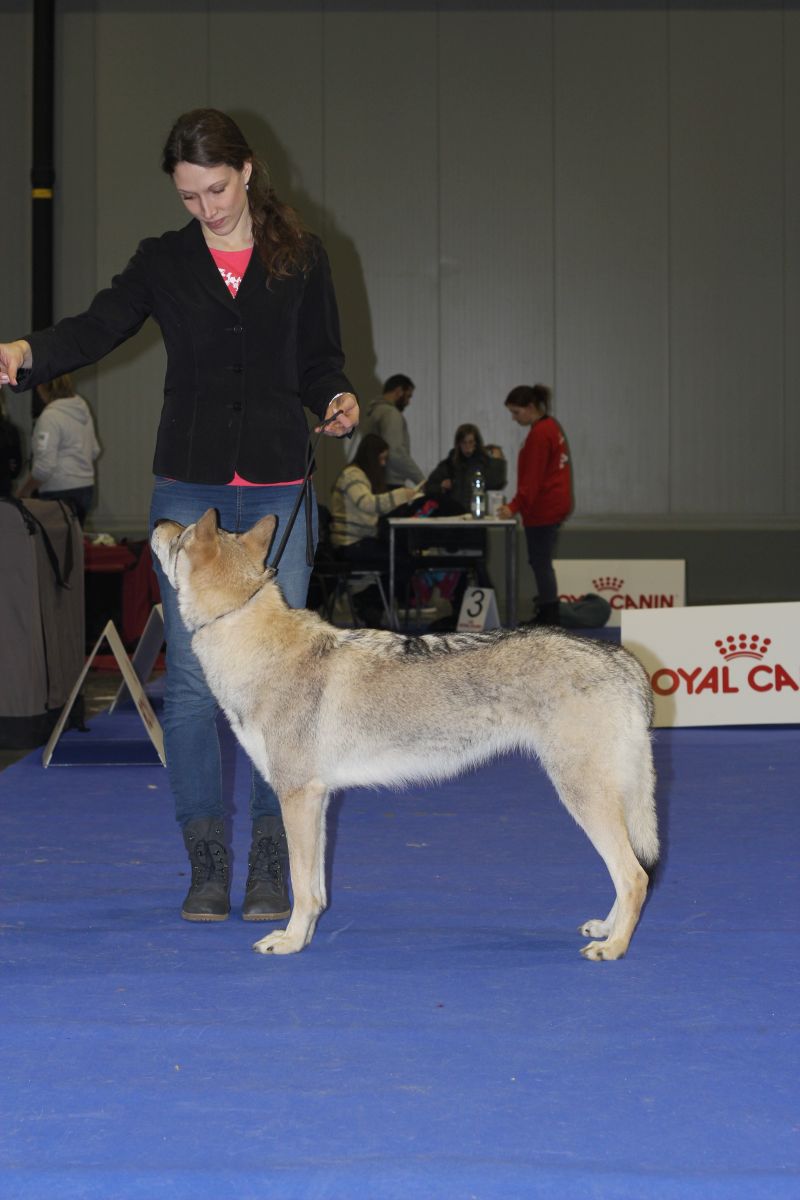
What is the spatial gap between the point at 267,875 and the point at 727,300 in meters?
11.8

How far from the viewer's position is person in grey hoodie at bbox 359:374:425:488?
11125 mm

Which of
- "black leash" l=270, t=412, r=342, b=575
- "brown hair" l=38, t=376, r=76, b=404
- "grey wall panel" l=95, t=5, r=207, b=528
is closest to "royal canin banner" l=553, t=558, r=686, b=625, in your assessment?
"brown hair" l=38, t=376, r=76, b=404

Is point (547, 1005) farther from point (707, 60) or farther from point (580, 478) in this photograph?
point (707, 60)

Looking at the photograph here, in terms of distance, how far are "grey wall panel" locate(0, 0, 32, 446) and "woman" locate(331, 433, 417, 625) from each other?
504cm

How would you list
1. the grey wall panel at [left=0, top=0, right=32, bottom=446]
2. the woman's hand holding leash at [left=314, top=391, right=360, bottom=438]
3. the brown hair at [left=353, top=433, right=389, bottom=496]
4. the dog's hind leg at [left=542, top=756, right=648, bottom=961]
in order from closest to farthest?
the dog's hind leg at [left=542, top=756, right=648, bottom=961]
the woman's hand holding leash at [left=314, top=391, right=360, bottom=438]
the brown hair at [left=353, top=433, right=389, bottom=496]
the grey wall panel at [left=0, top=0, right=32, bottom=446]

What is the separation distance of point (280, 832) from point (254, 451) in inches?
39.3

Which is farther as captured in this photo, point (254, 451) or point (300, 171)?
point (300, 171)

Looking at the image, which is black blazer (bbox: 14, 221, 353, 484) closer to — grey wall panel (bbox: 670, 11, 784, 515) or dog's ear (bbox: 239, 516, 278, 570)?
dog's ear (bbox: 239, 516, 278, 570)

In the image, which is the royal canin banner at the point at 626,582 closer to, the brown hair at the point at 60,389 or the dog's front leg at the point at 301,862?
the brown hair at the point at 60,389

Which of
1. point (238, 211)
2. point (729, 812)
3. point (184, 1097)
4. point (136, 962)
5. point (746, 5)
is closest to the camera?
point (184, 1097)

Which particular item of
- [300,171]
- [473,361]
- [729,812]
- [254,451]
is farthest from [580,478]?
[254,451]

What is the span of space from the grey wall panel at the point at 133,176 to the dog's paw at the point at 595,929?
10944 mm

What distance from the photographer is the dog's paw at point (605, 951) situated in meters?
2.96

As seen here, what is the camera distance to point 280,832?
11.1 ft
